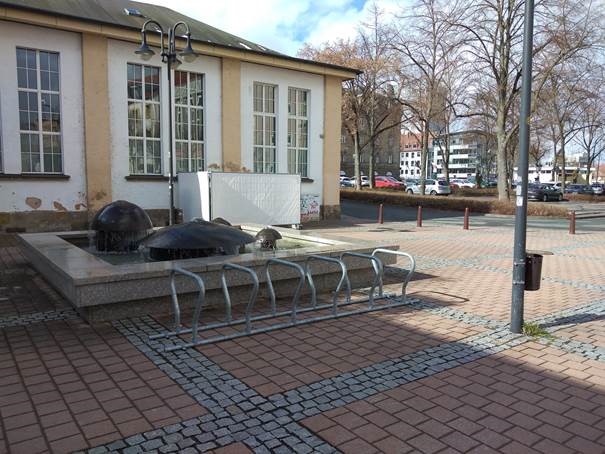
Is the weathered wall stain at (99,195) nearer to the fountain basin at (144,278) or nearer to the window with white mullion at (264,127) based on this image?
the window with white mullion at (264,127)

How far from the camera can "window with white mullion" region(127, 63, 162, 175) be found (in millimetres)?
16359

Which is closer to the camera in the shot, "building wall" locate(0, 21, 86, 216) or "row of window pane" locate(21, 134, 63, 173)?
"building wall" locate(0, 21, 86, 216)

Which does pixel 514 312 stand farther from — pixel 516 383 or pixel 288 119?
pixel 288 119

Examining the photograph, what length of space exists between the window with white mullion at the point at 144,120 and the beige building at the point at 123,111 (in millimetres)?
32

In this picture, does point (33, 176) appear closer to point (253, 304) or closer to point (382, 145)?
point (253, 304)

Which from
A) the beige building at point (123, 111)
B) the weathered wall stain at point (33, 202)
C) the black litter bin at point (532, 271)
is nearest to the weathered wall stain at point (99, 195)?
the beige building at point (123, 111)

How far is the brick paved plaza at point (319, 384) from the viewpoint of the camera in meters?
3.45

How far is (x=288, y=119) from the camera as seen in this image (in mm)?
20172

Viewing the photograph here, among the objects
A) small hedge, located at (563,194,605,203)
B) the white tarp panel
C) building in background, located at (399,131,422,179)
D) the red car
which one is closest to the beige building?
the white tarp panel

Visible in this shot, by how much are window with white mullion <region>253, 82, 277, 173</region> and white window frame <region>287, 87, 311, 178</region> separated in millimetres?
759

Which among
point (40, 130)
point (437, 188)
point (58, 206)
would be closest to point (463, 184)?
point (437, 188)

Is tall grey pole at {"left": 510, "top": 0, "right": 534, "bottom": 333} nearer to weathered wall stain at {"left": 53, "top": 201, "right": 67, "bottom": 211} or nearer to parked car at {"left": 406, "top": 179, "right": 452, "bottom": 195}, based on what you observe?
weathered wall stain at {"left": 53, "top": 201, "right": 67, "bottom": 211}

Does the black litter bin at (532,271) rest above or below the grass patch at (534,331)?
above

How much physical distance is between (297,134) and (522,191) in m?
15.5
